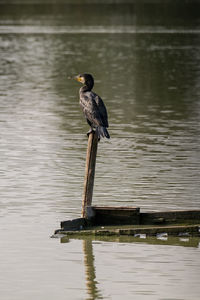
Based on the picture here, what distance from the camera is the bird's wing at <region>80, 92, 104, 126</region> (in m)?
13.2

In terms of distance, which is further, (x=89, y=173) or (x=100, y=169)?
(x=100, y=169)

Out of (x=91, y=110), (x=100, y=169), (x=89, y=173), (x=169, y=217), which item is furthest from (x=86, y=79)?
(x=100, y=169)

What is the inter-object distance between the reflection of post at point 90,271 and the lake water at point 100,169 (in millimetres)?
11

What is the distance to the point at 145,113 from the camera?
2547cm

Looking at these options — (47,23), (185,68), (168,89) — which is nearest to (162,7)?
(47,23)

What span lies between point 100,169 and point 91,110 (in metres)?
4.16

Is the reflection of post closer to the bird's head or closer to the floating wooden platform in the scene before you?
the floating wooden platform

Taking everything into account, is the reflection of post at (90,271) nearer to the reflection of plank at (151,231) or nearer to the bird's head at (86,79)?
the reflection of plank at (151,231)

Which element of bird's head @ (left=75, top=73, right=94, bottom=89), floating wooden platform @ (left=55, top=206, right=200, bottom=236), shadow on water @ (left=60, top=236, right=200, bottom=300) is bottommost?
shadow on water @ (left=60, top=236, right=200, bottom=300)

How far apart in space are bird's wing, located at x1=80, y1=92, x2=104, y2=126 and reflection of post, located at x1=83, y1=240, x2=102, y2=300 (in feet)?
5.84

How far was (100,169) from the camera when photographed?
17.4 metres

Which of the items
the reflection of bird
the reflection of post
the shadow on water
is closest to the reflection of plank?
the shadow on water

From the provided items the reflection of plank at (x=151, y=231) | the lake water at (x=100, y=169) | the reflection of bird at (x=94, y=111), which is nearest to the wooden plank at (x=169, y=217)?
the reflection of plank at (x=151, y=231)

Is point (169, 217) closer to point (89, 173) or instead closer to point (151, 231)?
point (151, 231)
